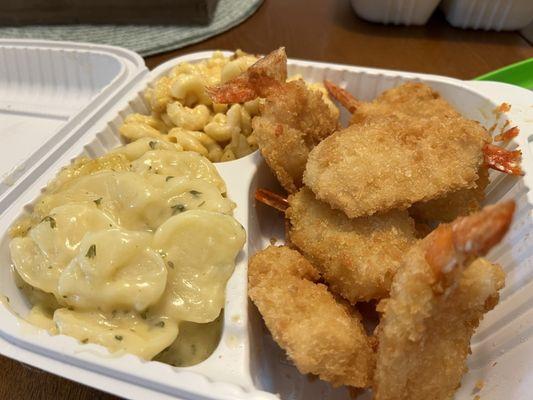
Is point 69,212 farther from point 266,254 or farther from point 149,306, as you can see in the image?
point 266,254

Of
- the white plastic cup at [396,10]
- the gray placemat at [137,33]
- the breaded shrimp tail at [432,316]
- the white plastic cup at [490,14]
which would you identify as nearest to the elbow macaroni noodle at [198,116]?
the breaded shrimp tail at [432,316]

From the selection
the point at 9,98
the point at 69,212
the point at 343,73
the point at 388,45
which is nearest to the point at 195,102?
the point at 343,73

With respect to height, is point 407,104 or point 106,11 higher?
point 407,104

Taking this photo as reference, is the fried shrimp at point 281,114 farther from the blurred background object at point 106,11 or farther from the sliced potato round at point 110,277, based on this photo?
the blurred background object at point 106,11

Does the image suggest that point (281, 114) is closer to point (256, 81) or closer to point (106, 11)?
point (256, 81)

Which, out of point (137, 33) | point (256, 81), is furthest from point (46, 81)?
point (256, 81)
